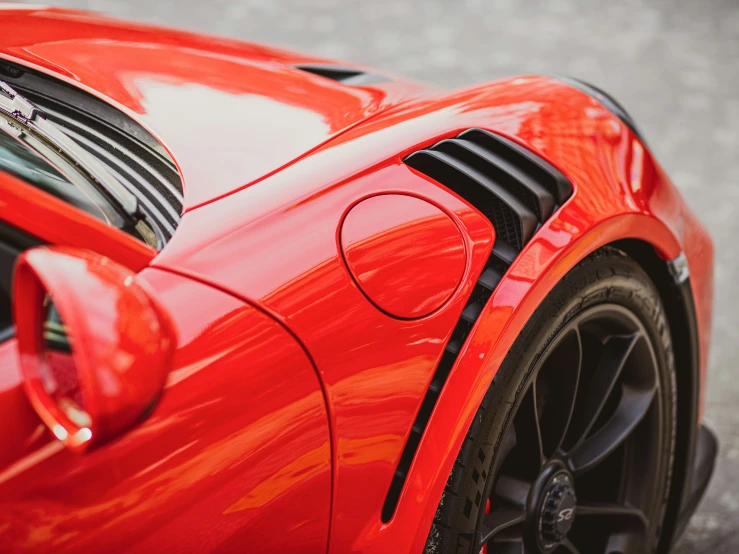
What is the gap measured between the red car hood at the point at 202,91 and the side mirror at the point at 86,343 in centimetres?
34

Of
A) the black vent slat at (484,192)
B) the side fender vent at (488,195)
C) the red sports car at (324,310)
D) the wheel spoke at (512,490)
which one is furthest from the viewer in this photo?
the wheel spoke at (512,490)

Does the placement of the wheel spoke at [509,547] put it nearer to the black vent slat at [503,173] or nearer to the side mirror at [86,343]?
the black vent slat at [503,173]

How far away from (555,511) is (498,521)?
7.4 inches

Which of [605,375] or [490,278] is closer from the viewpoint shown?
[490,278]

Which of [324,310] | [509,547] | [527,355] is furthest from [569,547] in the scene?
[324,310]

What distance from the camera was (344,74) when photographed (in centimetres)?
214

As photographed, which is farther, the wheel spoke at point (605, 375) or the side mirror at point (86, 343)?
the wheel spoke at point (605, 375)

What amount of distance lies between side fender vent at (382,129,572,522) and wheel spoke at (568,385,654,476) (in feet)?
1.82

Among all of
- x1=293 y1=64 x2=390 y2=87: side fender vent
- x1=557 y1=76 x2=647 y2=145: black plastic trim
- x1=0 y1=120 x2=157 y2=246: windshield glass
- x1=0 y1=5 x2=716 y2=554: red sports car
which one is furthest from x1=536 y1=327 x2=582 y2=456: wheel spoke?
x1=0 y1=120 x2=157 y2=246: windshield glass

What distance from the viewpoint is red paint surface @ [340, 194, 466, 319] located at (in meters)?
1.34

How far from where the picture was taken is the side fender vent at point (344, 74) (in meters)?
2.06

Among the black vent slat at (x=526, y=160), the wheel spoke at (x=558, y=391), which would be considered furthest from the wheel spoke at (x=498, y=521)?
the black vent slat at (x=526, y=160)

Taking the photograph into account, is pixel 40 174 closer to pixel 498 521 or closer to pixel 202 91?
pixel 202 91

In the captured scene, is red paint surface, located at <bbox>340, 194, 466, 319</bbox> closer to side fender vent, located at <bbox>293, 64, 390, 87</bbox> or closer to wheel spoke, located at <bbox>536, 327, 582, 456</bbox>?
wheel spoke, located at <bbox>536, 327, 582, 456</bbox>
